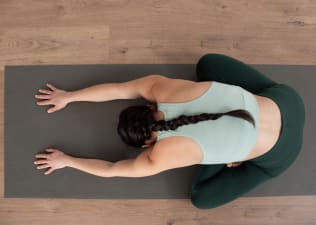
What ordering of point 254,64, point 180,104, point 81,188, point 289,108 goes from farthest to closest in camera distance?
point 254,64 < point 81,188 < point 289,108 < point 180,104

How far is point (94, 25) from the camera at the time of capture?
1.32m

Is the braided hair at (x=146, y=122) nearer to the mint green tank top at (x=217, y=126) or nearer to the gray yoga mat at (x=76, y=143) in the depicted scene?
the mint green tank top at (x=217, y=126)

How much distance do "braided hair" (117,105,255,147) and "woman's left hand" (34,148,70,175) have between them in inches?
15.3

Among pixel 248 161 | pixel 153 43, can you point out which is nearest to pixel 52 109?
pixel 153 43

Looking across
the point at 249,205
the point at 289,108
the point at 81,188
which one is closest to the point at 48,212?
the point at 81,188

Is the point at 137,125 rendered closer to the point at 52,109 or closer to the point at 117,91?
the point at 117,91

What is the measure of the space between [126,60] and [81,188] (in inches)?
19.1

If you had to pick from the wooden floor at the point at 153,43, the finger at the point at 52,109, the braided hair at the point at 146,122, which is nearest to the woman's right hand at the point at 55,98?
the finger at the point at 52,109

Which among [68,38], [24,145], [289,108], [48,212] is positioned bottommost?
[48,212]

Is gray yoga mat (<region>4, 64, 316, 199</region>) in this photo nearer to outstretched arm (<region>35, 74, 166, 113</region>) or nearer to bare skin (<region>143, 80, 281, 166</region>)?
outstretched arm (<region>35, 74, 166, 113</region>)

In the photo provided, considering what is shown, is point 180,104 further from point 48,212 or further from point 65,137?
point 48,212

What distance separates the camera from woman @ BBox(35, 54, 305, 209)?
838 millimetres

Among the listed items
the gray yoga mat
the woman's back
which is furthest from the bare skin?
the gray yoga mat

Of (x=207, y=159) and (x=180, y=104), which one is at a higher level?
(x=180, y=104)
